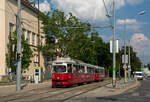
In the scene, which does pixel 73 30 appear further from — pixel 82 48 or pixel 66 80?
pixel 66 80

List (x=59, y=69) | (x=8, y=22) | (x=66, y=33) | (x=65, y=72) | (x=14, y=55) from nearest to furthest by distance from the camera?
(x=65, y=72) < (x=59, y=69) < (x=14, y=55) < (x=8, y=22) < (x=66, y=33)

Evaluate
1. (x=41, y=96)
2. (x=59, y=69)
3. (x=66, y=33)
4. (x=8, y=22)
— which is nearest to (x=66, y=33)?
(x=66, y=33)

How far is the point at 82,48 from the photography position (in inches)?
1762

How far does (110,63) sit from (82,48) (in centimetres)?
4230

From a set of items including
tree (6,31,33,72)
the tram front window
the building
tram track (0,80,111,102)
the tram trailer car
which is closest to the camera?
tram track (0,80,111,102)

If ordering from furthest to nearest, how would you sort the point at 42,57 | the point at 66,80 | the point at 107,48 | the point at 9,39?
the point at 107,48, the point at 42,57, the point at 9,39, the point at 66,80

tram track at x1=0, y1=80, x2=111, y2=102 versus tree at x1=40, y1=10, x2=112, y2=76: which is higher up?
tree at x1=40, y1=10, x2=112, y2=76

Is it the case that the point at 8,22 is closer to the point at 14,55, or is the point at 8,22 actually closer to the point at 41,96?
the point at 14,55

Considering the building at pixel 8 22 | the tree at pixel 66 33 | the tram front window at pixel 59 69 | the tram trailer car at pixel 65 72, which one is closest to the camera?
the tram trailer car at pixel 65 72

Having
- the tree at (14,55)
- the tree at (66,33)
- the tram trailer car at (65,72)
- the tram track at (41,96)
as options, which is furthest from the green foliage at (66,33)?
the tram track at (41,96)

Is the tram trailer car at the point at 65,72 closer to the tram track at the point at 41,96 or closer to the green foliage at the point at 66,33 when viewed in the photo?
the tram track at the point at 41,96

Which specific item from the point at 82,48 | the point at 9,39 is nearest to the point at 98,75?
the point at 82,48

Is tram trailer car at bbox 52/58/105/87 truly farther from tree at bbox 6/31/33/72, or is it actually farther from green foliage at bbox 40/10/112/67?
green foliage at bbox 40/10/112/67

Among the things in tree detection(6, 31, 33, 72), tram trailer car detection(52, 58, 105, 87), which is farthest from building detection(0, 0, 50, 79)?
tram trailer car detection(52, 58, 105, 87)
